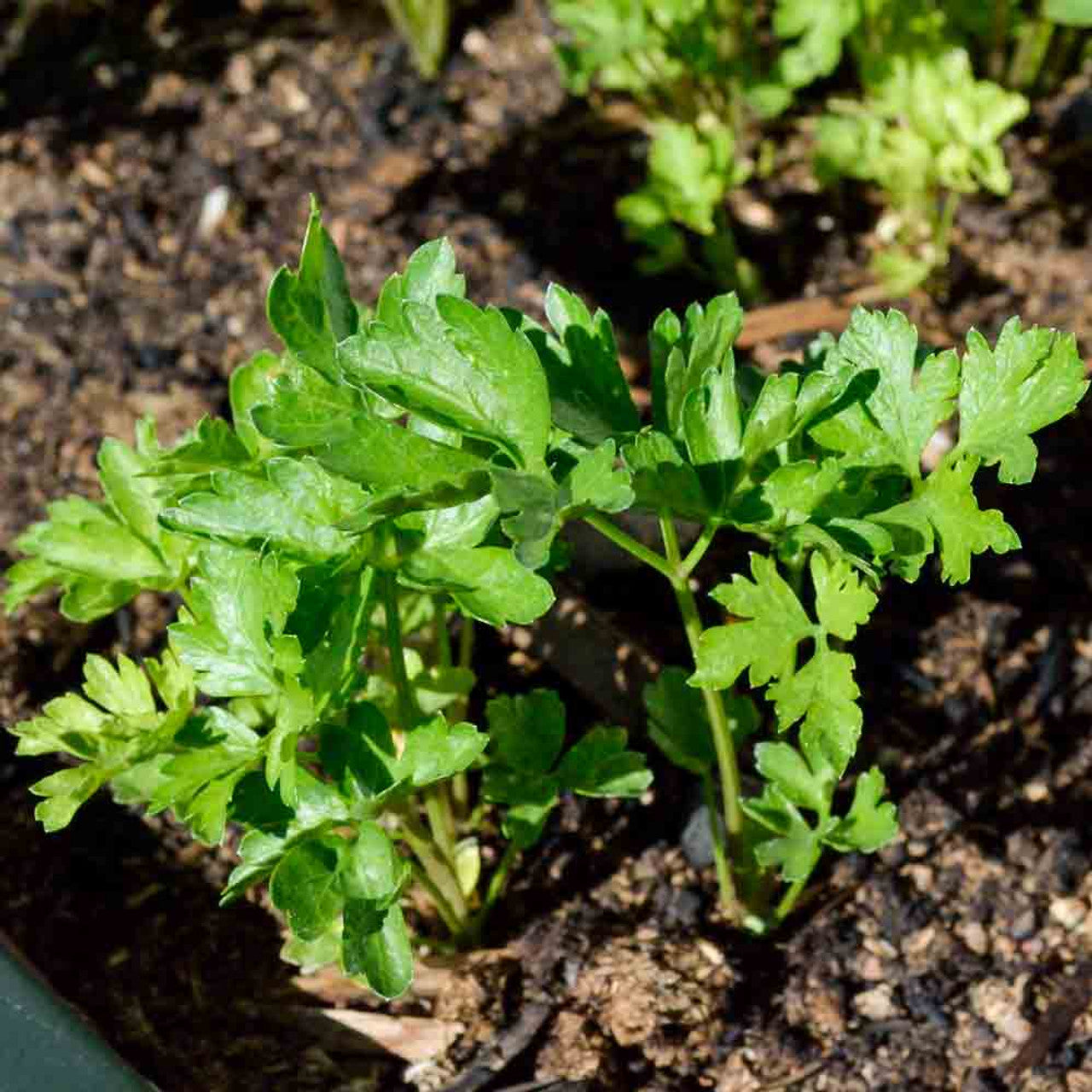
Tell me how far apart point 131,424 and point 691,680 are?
152 centimetres

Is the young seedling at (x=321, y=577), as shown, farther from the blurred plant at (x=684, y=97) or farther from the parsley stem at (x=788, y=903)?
the blurred plant at (x=684, y=97)

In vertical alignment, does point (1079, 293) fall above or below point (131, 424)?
below

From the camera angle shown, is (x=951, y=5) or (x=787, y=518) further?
(x=951, y=5)

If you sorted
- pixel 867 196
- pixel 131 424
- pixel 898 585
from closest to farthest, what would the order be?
pixel 898 585, pixel 131 424, pixel 867 196

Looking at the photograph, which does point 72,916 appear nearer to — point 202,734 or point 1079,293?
point 202,734

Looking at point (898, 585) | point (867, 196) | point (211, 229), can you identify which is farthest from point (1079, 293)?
point (211, 229)

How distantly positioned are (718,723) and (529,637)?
63 cm

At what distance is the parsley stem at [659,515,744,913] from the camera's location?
1.50m

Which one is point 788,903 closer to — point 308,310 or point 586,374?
point 586,374

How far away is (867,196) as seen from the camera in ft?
9.47

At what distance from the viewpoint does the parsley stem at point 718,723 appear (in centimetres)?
150

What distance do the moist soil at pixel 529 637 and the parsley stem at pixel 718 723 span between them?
0.32 ft

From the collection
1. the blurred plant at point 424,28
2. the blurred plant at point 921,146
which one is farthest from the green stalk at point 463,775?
the blurred plant at point 424,28

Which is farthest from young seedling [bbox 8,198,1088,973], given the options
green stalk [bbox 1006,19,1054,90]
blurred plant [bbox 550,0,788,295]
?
green stalk [bbox 1006,19,1054,90]
